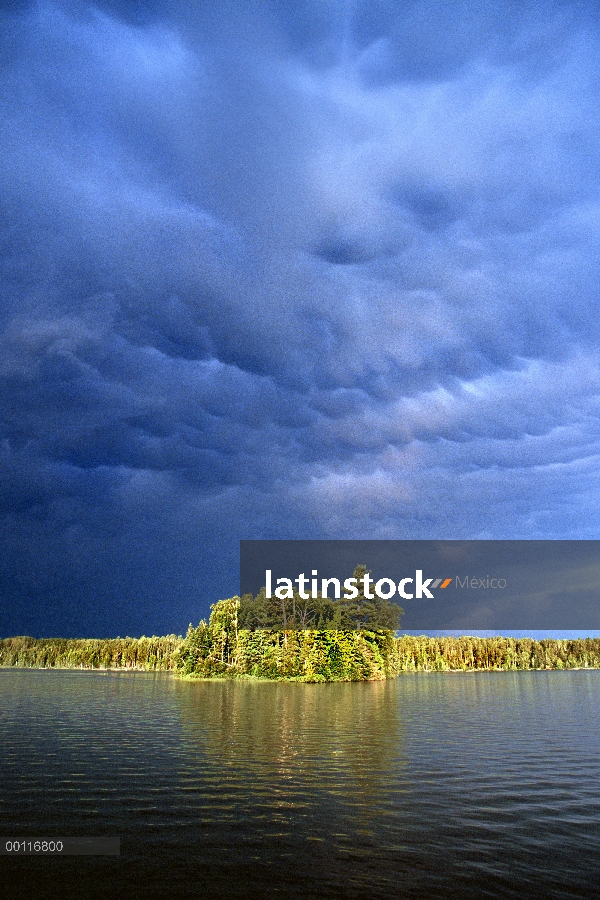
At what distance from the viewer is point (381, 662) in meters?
134

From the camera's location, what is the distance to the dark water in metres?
17.3

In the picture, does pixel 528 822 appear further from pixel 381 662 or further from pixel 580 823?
pixel 381 662

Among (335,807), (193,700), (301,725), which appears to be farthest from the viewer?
(193,700)

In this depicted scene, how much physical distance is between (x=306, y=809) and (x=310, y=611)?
10781cm

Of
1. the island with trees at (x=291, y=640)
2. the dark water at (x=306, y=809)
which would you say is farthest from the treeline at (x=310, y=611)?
the dark water at (x=306, y=809)

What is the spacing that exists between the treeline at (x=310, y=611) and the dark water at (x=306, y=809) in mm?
78927

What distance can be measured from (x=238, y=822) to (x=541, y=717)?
47944 millimetres

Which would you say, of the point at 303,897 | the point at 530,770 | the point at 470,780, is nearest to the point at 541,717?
the point at 530,770

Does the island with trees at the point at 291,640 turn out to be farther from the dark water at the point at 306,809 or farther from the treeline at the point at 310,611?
the dark water at the point at 306,809

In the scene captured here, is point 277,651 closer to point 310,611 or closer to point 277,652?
point 277,652

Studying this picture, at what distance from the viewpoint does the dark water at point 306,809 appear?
1728cm

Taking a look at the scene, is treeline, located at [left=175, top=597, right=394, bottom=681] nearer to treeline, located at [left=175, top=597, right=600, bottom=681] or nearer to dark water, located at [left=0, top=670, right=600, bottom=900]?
treeline, located at [left=175, top=597, right=600, bottom=681]

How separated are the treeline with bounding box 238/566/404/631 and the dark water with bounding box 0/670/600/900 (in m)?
78.9


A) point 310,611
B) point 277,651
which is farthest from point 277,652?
point 310,611
